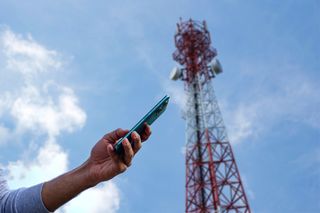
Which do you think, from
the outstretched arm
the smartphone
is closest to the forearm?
the outstretched arm

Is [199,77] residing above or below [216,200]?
above

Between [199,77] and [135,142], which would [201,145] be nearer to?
[199,77]

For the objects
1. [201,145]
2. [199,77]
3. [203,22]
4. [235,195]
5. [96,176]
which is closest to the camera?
[96,176]

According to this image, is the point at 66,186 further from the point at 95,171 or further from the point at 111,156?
the point at 111,156

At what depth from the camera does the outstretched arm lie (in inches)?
62.7

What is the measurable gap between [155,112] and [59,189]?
586 millimetres

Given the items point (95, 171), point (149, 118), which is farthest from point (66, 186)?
point (149, 118)

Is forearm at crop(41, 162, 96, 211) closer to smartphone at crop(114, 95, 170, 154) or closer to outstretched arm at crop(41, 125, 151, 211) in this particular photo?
outstretched arm at crop(41, 125, 151, 211)

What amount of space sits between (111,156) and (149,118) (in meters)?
0.24

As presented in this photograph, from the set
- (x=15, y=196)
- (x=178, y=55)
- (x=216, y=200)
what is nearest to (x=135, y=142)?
(x=15, y=196)

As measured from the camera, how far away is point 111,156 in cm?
159

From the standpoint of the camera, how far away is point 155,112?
5.00ft

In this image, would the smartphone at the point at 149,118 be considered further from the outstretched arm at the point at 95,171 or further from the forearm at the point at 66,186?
the forearm at the point at 66,186

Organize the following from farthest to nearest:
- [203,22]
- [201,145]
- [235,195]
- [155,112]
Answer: [203,22], [201,145], [235,195], [155,112]
